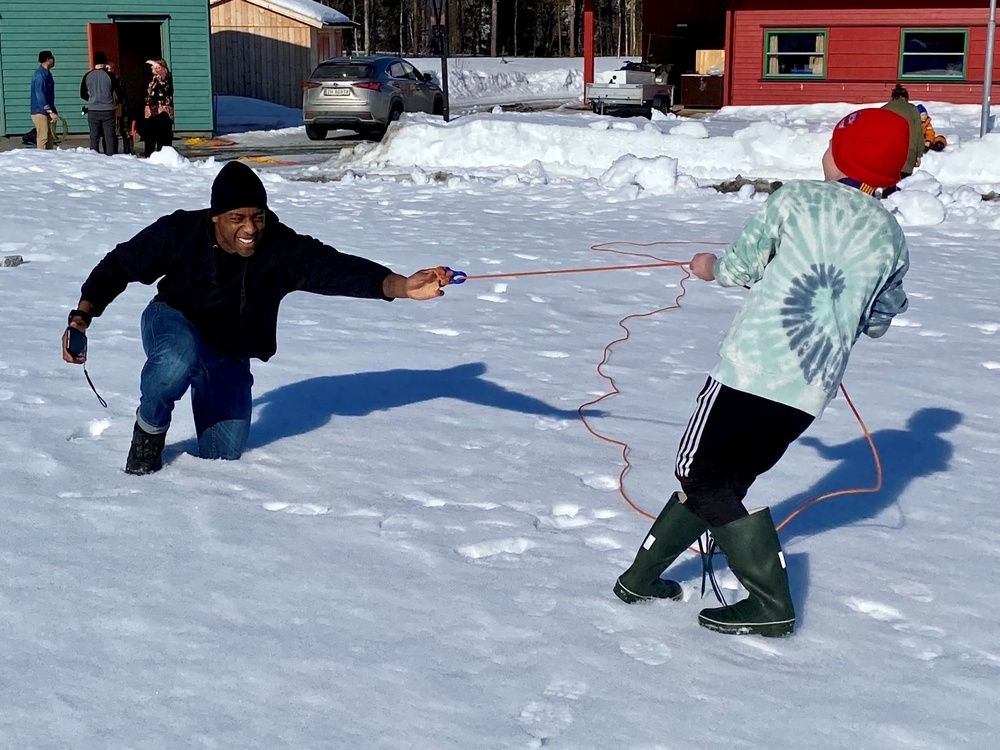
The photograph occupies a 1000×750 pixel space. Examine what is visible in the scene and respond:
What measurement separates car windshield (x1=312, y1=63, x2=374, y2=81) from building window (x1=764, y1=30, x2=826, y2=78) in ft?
31.6

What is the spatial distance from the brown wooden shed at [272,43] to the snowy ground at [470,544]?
2332 cm

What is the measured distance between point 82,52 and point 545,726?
22542 millimetres

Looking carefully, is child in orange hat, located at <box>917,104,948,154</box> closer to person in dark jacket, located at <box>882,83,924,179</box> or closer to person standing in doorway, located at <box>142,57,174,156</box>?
person in dark jacket, located at <box>882,83,924,179</box>

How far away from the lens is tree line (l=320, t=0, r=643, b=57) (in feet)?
204

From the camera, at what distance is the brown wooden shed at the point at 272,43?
30531 mm

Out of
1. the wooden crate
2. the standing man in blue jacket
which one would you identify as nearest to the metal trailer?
the wooden crate

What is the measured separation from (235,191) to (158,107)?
46.6 feet

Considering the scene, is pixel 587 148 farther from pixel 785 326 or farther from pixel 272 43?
pixel 272 43

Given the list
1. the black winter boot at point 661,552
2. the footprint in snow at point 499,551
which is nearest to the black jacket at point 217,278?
the footprint in snow at point 499,551

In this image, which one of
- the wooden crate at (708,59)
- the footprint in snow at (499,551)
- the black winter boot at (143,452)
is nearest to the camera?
the footprint in snow at (499,551)

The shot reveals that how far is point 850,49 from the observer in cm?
2639

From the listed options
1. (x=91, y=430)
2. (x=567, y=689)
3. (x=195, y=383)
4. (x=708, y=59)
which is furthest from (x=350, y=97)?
(x=567, y=689)

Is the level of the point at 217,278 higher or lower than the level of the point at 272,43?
lower

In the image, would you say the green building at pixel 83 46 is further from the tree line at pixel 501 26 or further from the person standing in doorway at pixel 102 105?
the tree line at pixel 501 26
